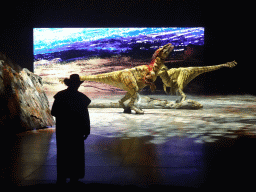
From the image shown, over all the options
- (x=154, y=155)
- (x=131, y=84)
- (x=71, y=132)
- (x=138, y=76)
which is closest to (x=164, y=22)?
(x=138, y=76)

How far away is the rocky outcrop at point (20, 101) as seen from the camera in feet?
15.5

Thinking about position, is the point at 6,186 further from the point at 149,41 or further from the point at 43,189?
the point at 149,41

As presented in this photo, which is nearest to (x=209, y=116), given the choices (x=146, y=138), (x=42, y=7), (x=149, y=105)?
(x=149, y=105)

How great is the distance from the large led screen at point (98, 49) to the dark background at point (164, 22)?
638mm

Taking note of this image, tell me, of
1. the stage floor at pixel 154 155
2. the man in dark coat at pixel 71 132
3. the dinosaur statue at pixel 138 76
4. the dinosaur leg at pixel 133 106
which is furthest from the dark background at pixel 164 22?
the man in dark coat at pixel 71 132

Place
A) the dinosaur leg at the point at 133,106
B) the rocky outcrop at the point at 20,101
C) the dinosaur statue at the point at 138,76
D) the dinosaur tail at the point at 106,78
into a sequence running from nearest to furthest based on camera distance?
the rocky outcrop at the point at 20,101 < the dinosaur leg at the point at 133,106 < the dinosaur statue at the point at 138,76 < the dinosaur tail at the point at 106,78

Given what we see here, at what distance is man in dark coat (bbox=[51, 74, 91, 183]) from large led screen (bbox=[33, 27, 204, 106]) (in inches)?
369

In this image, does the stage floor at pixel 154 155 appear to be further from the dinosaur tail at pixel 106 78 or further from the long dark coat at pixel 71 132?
the dinosaur tail at pixel 106 78

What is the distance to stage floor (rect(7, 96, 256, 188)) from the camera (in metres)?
2.72

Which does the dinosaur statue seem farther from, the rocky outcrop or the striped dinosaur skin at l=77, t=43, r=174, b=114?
the rocky outcrop

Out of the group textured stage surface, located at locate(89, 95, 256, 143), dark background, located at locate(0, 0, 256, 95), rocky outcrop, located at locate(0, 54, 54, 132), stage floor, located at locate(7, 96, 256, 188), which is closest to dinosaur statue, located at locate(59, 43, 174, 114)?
textured stage surface, located at locate(89, 95, 256, 143)

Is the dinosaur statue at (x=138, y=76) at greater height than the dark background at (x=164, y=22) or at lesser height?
lesser

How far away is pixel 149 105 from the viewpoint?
828 cm

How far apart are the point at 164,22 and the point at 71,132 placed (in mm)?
9238
